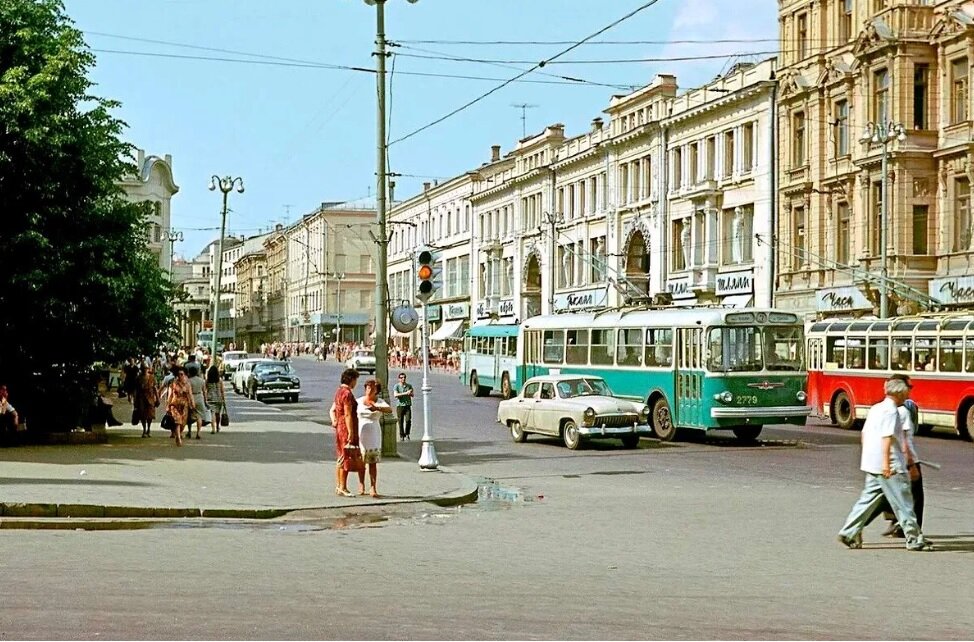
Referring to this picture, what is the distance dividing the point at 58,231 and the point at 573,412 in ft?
35.7

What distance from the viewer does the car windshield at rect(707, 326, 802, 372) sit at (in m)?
27.2

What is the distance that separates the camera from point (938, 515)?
50.4 ft

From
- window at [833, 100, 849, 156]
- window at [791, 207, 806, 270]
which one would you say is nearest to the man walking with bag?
window at [833, 100, 849, 156]

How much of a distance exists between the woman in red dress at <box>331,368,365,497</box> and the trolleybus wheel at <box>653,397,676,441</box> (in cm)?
1312

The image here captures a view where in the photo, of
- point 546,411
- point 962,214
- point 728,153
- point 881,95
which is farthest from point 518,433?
point 728,153

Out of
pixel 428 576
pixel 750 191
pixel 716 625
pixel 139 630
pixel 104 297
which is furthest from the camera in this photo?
pixel 750 191

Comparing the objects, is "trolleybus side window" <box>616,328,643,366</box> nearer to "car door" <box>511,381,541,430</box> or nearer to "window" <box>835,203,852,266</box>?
"car door" <box>511,381,541,430</box>

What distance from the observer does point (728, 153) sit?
57.8 meters

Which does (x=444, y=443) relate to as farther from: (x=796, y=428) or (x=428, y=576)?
(x=428, y=576)

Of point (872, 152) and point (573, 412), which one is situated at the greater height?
point (872, 152)

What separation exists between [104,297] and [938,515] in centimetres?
1549

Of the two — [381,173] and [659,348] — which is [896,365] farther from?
[381,173]

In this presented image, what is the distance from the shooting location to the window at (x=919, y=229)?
4466cm

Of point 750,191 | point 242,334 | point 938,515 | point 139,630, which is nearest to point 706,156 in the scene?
point 750,191
